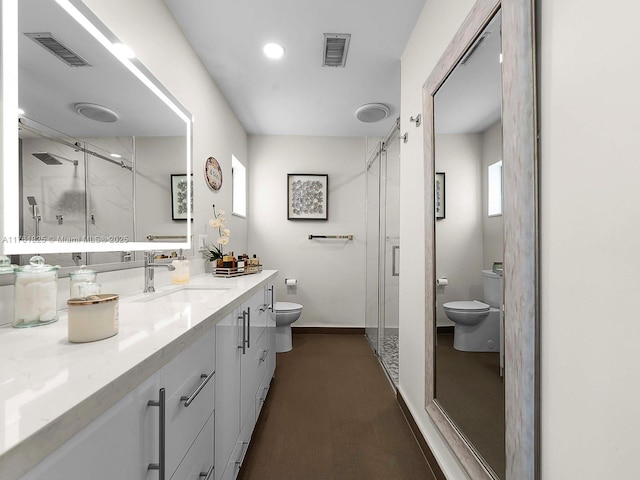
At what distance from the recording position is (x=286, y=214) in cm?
364

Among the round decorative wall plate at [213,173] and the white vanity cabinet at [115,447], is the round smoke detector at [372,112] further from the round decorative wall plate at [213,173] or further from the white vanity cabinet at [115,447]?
the white vanity cabinet at [115,447]

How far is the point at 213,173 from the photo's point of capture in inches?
96.9

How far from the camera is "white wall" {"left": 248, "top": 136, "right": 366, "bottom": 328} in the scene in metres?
3.64

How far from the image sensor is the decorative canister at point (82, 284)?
972 millimetres

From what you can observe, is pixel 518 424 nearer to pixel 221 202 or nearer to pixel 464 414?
pixel 464 414

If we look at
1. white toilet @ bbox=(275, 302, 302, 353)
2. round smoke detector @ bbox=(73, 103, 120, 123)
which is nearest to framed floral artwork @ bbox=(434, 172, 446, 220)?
round smoke detector @ bbox=(73, 103, 120, 123)

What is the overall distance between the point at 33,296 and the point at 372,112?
294 centimetres

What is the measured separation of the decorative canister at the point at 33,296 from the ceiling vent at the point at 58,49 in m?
0.75

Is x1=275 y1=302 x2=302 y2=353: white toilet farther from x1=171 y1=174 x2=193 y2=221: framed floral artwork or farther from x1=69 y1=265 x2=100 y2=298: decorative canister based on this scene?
x1=69 y1=265 x2=100 y2=298: decorative canister

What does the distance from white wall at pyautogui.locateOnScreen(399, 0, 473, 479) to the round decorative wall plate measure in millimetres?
1499

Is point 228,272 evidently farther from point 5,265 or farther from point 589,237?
point 589,237

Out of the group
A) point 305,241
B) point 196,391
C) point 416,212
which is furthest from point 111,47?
point 305,241

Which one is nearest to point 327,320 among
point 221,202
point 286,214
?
point 286,214

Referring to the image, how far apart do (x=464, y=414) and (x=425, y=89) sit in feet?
5.22
